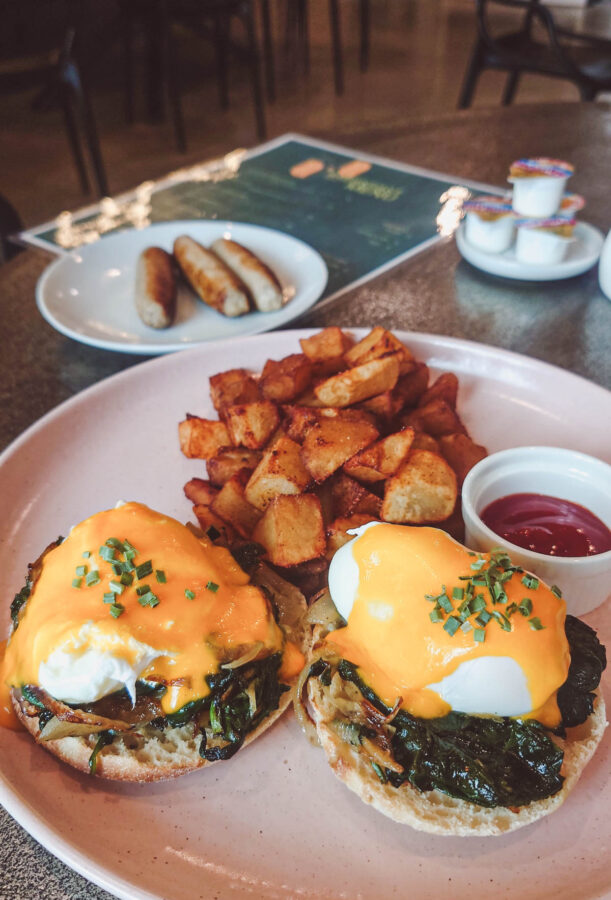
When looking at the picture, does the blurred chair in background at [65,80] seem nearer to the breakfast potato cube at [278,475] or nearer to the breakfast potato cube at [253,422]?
the breakfast potato cube at [253,422]

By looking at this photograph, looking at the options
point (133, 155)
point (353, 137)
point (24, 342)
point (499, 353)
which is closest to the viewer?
point (499, 353)

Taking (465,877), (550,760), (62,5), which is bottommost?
(465,877)

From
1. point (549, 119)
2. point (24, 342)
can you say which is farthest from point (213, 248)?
point (549, 119)

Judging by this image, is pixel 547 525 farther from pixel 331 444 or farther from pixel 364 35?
pixel 364 35

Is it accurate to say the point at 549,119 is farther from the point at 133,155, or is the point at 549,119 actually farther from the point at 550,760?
the point at 133,155

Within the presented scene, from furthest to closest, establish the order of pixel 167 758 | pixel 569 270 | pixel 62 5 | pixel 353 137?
pixel 62 5
pixel 353 137
pixel 569 270
pixel 167 758

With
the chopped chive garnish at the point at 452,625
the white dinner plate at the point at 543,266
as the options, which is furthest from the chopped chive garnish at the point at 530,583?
the white dinner plate at the point at 543,266
